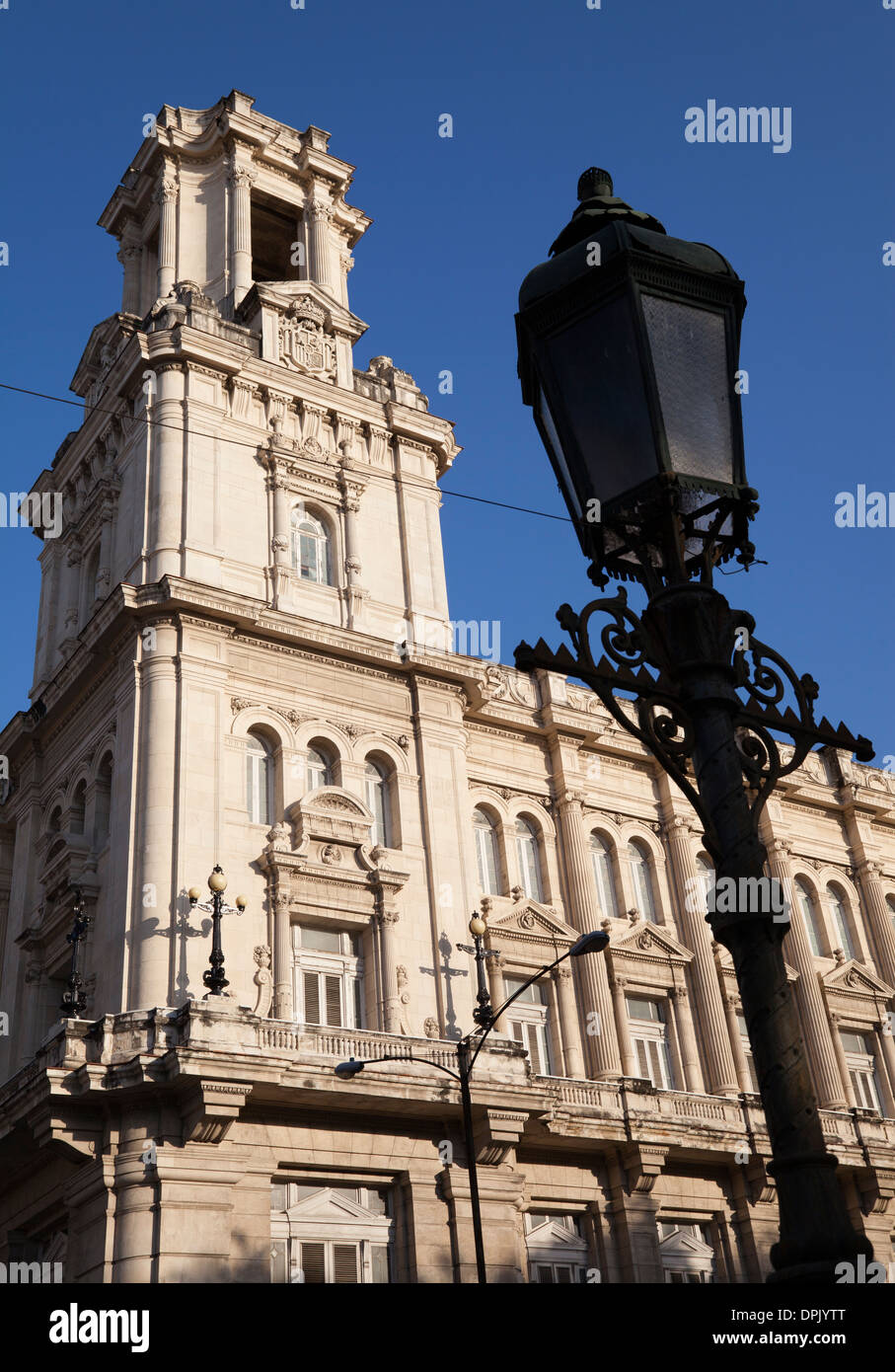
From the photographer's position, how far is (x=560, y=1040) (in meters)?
32.2

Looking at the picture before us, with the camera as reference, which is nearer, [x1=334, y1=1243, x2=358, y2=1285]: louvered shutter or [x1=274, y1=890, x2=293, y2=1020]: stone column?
[x1=334, y1=1243, x2=358, y2=1285]: louvered shutter

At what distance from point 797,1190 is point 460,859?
26606 millimetres

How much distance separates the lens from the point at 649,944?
35188 millimetres

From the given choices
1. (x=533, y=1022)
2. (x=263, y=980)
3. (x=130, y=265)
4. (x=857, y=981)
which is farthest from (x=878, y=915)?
(x=130, y=265)

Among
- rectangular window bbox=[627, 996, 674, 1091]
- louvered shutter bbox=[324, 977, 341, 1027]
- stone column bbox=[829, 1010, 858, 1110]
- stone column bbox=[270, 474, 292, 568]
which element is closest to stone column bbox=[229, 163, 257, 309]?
stone column bbox=[270, 474, 292, 568]

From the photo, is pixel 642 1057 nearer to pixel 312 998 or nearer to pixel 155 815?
pixel 312 998

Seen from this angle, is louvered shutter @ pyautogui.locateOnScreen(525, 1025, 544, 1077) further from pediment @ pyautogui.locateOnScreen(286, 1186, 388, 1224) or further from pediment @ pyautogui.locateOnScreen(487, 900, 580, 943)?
pediment @ pyautogui.locateOnScreen(286, 1186, 388, 1224)

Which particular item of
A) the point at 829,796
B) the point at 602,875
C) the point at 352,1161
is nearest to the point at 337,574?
the point at 602,875

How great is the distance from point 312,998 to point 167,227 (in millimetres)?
24191

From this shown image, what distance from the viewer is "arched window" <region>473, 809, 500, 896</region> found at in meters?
33.9

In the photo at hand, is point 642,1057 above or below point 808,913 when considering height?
below

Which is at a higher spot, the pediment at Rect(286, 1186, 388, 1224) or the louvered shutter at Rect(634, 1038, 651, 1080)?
the louvered shutter at Rect(634, 1038, 651, 1080)

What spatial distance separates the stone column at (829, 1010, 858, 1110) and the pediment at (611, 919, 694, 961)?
5.67 m

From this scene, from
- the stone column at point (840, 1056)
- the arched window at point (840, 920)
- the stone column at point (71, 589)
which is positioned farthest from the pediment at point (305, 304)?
the stone column at point (840, 1056)
